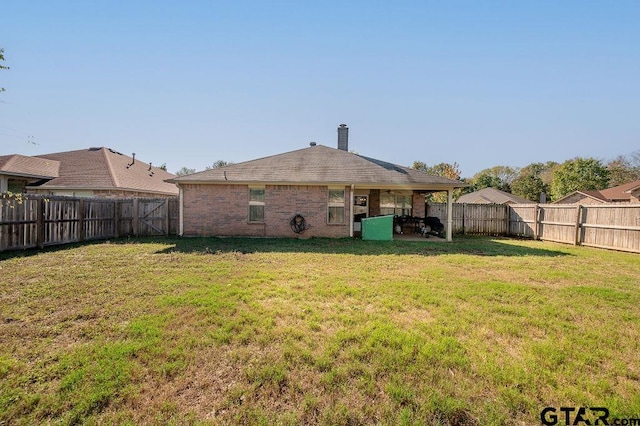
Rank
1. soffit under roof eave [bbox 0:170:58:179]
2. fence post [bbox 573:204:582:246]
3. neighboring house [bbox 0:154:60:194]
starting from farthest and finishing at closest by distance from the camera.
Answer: neighboring house [bbox 0:154:60:194], soffit under roof eave [bbox 0:170:58:179], fence post [bbox 573:204:582:246]

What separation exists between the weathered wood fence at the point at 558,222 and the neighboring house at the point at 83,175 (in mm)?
17718

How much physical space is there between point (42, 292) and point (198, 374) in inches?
157

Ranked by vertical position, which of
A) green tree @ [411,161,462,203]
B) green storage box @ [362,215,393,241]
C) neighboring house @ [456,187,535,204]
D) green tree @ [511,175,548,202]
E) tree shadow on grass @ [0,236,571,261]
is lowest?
tree shadow on grass @ [0,236,571,261]

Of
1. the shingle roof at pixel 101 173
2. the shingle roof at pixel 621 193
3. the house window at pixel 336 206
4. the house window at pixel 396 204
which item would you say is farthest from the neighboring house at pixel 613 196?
the shingle roof at pixel 101 173

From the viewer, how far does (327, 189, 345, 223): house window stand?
12156 mm

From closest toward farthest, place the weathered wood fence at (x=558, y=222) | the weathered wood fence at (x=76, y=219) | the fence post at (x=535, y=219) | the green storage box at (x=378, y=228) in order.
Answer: the weathered wood fence at (x=76, y=219) < the weathered wood fence at (x=558, y=222) < the green storage box at (x=378, y=228) < the fence post at (x=535, y=219)

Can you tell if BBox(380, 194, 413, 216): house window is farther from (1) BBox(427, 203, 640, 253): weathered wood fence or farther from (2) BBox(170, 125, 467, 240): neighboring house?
(2) BBox(170, 125, 467, 240): neighboring house

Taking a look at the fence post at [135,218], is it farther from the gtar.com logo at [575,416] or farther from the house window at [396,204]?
the gtar.com logo at [575,416]

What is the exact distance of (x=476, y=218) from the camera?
15.6 metres

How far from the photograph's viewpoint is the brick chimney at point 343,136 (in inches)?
653

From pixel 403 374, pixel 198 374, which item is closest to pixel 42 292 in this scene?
pixel 198 374

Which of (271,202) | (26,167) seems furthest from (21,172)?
(271,202)

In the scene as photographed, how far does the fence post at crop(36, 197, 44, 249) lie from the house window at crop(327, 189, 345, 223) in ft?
31.3

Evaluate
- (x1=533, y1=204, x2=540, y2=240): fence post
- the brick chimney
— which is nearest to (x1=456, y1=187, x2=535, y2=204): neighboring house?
(x1=533, y1=204, x2=540, y2=240): fence post
